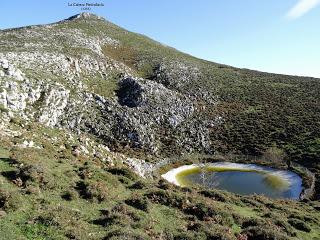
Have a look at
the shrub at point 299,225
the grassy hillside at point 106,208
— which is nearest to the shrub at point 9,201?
the grassy hillside at point 106,208

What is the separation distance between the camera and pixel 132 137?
6850 centimetres

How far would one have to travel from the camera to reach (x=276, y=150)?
239 feet

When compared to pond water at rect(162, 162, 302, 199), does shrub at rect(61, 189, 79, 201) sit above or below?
above

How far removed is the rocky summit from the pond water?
228cm

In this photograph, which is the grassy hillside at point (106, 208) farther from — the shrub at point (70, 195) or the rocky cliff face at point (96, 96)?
the rocky cliff face at point (96, 96)

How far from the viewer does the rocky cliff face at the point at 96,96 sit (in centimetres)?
5912

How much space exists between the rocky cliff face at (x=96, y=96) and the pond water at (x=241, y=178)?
729 cm

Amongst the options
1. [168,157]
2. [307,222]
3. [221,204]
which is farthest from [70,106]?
[307,222]

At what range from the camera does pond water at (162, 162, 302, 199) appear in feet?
185

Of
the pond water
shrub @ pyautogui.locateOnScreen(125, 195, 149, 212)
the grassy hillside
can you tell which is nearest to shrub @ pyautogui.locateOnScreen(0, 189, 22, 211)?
the grassy hillside

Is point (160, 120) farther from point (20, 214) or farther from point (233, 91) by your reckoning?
point (20, 214)

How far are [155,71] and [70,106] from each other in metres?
46.0

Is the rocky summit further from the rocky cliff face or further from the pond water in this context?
the pond water

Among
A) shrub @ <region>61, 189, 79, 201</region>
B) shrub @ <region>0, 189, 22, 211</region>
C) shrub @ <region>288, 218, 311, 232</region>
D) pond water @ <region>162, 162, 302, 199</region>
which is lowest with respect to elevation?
pond water @ <region>162, 162, 302, 199</region>
